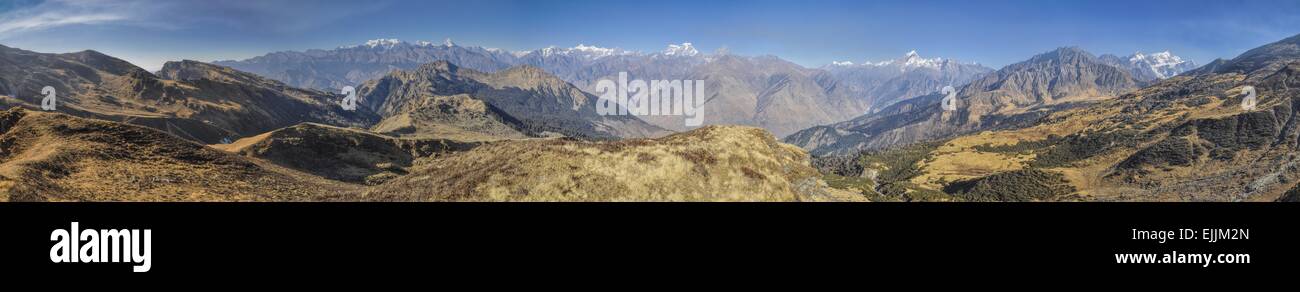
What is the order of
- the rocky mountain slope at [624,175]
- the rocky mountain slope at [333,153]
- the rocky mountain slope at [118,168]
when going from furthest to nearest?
Result: 1. the rocky mountain slope at [333,153]
2. the rocky mountain slope at [118,168]
3. the rocky mountain slope at [624,175]

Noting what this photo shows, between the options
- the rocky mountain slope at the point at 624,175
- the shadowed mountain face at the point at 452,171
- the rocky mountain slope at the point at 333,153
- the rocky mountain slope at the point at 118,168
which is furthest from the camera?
the rocky mountain slope at the point at 333,153

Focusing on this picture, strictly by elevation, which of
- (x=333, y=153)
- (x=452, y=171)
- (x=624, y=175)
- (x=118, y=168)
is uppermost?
(x=624, y=175)

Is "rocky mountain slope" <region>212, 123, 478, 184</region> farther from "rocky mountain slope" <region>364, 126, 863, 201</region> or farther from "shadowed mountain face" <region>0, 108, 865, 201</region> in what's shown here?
"rocky mountain slope" <region>364, 126, 863, 201</region>

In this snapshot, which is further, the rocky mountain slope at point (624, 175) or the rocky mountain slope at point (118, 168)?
the rocky mountain slope at point (118, 168)

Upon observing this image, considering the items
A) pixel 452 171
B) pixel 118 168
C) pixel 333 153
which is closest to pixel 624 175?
pixel 452 171

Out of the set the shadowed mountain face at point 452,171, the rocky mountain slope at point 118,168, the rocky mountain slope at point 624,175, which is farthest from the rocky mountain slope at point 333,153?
the rocky mountain slope at point 624,175

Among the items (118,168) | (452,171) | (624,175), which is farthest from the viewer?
(118,168)

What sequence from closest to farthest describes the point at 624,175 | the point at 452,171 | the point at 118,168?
1. the point at 624,175
2. the point at 452,171
3. the point at 118,168

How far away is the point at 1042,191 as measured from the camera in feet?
520

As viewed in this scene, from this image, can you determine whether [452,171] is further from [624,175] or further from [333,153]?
[333,153]

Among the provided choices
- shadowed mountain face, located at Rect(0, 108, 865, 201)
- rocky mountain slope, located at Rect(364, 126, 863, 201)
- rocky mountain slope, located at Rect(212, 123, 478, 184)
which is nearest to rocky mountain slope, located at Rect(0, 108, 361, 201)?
shadowed mountain face, located at Rect(0, 108, 865, 201)

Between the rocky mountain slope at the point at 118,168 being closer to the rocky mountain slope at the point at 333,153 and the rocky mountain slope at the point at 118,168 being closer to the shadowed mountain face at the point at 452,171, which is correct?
the shadowed mountain face at the point at 452,171

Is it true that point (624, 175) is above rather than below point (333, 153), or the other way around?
above
